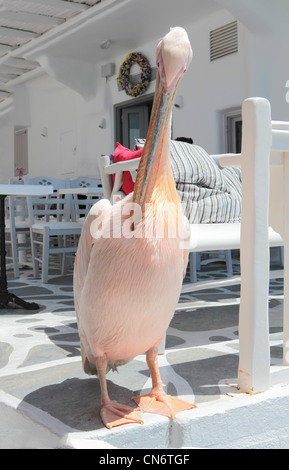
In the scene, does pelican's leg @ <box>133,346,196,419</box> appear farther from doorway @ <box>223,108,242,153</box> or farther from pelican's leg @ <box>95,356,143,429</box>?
doorway @ <box>223,108,242,153</box>

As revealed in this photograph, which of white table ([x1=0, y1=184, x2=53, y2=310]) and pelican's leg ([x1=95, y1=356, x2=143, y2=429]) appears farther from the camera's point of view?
white table ([x1=0, y1=184, x2=53, y2=310])

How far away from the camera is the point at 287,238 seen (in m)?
1.81

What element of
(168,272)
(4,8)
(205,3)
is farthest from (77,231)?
(4,8)

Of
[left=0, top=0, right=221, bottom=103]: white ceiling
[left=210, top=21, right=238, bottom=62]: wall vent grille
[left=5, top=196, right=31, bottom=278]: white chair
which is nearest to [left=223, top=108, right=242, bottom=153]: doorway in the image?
[left=210, top=21, right=238, bottom=62]: wall vent grille

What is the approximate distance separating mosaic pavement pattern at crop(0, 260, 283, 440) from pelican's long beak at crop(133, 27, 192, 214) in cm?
71

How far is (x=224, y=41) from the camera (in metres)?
7.27

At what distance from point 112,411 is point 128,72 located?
826 cm

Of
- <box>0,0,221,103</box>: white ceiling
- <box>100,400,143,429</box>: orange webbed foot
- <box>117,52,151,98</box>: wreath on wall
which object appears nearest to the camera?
<box>100,400,143,429</box>: orange webbed foot

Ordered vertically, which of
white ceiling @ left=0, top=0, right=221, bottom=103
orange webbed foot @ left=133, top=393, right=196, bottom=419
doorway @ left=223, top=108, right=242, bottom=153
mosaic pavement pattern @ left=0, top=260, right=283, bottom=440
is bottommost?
mosaic pavement pattern @ left=0, top=260, right=283, bottom=440

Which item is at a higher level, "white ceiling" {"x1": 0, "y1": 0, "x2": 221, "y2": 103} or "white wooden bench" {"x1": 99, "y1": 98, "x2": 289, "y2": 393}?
"white ceiling" {"x1": 0, "y1": 0, "x2": 221, "y2": 103}

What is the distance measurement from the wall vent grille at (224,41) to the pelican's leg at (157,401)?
21.2 feet

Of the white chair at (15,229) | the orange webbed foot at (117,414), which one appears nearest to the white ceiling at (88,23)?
the white chair at (15,229)

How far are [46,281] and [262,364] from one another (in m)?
3.28

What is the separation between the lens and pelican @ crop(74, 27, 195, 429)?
1282 mm
